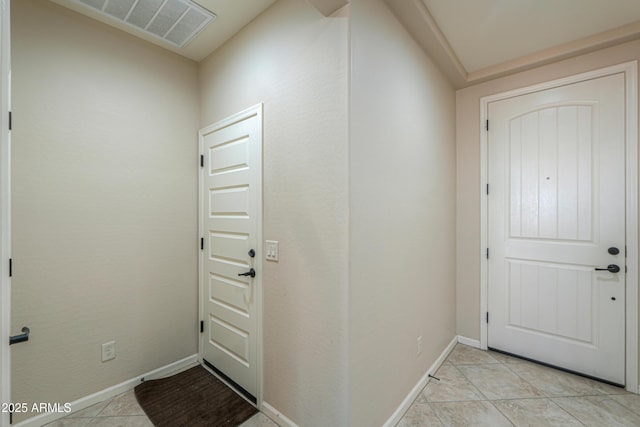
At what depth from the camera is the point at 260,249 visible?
1904 millimetres

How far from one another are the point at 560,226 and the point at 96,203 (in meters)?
3.69

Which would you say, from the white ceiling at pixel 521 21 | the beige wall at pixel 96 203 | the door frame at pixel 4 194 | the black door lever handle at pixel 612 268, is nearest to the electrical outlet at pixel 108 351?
the beige wall at pixel 96 203

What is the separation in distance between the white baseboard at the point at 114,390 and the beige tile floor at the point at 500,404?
0.04 meters

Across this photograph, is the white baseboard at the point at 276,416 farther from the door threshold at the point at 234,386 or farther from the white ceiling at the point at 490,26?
the white ceiling at the point at 490,26

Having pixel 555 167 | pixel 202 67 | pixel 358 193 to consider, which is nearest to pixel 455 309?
pixel 555 167

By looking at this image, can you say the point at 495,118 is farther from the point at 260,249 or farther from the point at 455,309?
the point at 260,249

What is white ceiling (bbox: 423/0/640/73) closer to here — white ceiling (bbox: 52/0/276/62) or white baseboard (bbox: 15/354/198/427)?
white ceiling (bbox: 52/0/276/62)

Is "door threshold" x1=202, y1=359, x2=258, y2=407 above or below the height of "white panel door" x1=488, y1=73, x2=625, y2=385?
below

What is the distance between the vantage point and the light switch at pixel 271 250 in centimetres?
180

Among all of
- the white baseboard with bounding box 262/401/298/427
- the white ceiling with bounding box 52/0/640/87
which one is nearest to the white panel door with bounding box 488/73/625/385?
the white ceiling with bounding box 52/0/640/87

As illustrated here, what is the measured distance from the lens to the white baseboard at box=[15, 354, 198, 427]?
5.69ft

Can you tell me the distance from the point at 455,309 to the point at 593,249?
124 centimetres

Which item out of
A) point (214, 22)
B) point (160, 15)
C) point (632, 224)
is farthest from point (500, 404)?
point (160, 15)

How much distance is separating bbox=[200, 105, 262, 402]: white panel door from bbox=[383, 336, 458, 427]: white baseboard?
0.94 m
